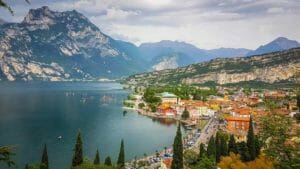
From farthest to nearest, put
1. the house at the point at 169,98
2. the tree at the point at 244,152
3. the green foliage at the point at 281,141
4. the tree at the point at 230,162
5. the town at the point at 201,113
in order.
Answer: the house at the point at 169,98, the town at the point at 201,113, the tree at the point at 244,152, the tree at the point at 230,162, the green foliage at the point at 281,141

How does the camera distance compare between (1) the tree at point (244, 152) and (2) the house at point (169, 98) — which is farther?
(2) the house at point (169, 98)

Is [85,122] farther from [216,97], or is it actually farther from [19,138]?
[216,97]

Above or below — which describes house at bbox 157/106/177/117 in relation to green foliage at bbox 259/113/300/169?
below

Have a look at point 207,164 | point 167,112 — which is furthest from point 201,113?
point 207,164

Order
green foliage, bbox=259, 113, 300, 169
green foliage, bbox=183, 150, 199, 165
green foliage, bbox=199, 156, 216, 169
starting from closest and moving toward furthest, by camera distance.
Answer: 1. green foliage, bbox=259, 113, 300, 169
2. green foliage, bbox=199, 156, 216, 169
3. green foliage, bbox=183, 150, 199, 165

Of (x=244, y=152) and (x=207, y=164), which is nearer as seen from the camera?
(x=207, y=164)

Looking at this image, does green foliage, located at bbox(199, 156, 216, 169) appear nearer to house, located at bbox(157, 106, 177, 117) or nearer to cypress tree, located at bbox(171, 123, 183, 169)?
cypress tree, located at bbox(171, 123, 183, 169)

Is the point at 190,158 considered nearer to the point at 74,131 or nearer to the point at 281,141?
the point at 281,141

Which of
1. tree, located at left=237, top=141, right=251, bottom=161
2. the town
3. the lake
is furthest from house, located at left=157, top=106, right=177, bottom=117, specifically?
tree, located at left=237, top=141, right=251, bottom=161

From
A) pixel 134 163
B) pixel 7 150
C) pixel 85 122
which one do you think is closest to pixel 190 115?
pixel 85 122

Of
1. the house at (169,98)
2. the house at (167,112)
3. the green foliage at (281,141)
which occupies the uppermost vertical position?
the green foliage at (281,141)

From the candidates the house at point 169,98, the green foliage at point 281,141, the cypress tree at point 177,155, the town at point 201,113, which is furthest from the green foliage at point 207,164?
the house at point 169,98

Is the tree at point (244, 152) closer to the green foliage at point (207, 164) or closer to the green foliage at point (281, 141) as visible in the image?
the green foliage at point (207, 164)
